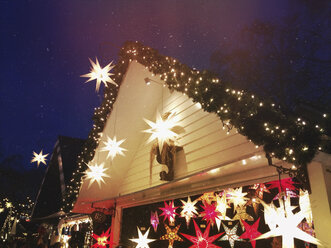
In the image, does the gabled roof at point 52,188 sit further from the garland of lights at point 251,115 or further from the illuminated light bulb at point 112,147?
the garland of lights at point 251,115

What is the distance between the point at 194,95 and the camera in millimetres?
4441

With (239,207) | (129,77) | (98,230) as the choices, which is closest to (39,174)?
(98,230)

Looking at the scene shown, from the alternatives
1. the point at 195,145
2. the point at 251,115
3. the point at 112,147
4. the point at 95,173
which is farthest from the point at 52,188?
the point at 251,115

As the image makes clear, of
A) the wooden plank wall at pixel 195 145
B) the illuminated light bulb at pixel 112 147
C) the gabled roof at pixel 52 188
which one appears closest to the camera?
the wooden plank wall at pixel 195 145

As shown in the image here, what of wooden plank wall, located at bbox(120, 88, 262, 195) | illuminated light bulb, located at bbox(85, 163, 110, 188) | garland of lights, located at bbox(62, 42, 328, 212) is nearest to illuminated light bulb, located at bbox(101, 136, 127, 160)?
illuminated light bulb, located at bbox(85, 163, 110, 188)

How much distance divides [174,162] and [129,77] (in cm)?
258

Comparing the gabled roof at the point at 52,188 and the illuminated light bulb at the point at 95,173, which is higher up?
the gabled roof at the point at 52,188

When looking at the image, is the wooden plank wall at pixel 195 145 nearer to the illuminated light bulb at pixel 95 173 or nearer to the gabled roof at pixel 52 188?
the illuminated light bulb at pixel 95 173

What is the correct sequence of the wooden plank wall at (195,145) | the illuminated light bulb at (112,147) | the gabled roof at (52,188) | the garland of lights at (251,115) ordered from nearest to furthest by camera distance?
1. the garland of lights at (251,115)
2. the wooden plank wall at (195,145)
3. the illuminated light bulb at (112,147)
4. the gabled roof at (52,188)

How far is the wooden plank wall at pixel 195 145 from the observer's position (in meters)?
5.18

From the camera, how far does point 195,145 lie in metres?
6.17

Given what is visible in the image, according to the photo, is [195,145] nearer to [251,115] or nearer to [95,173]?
[251,115]

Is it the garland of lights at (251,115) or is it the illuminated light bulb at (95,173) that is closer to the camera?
the garland of lights at (251,115)

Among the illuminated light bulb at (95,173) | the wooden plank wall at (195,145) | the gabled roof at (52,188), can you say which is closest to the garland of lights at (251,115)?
the wooden plank wall at (195,145)
